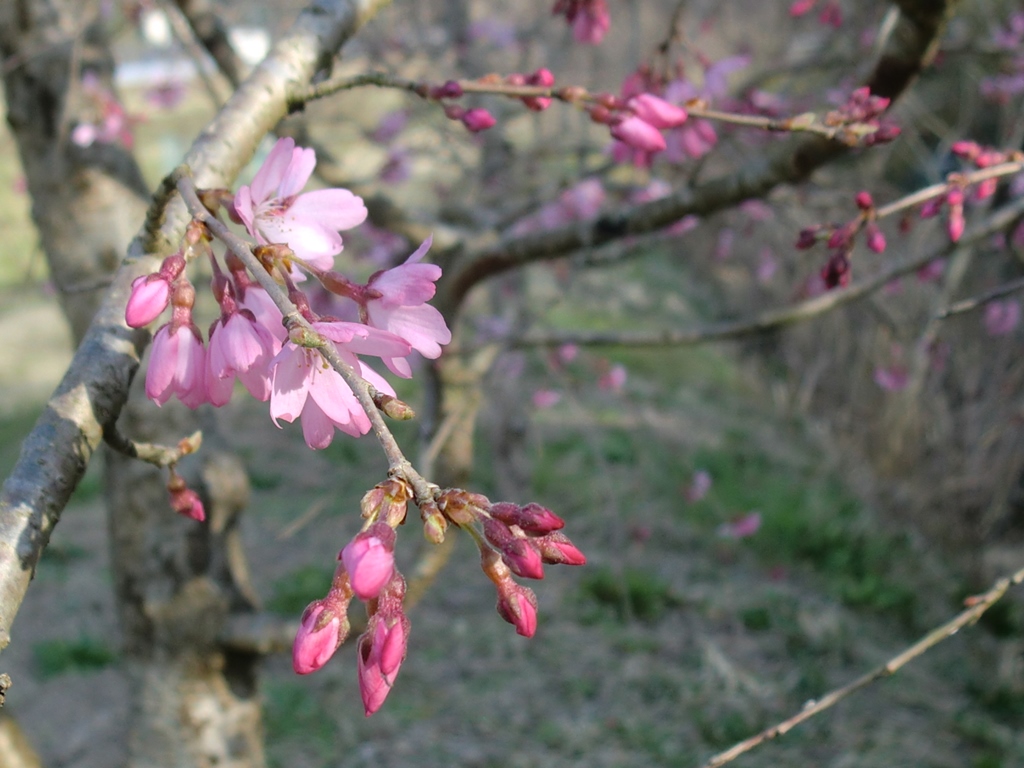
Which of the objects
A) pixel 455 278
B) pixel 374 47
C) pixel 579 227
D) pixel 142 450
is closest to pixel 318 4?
pixel 142 450

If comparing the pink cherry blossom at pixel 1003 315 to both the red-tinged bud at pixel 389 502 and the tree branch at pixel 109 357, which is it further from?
the red-tinged bud at pixel 389 502

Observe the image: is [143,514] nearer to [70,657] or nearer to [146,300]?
[70,657]

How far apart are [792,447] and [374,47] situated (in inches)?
147

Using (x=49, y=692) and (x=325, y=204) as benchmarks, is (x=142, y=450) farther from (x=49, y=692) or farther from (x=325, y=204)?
(x=49, y=692)

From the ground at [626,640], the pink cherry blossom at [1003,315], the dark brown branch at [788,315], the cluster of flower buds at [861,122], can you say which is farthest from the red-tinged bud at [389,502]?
the pink cherry blossom at [1003,315]

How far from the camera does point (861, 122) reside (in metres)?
1.24

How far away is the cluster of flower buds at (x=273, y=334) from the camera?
2.54ft

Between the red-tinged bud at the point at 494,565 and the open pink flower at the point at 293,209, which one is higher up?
the open pink flower at the point at 293,209

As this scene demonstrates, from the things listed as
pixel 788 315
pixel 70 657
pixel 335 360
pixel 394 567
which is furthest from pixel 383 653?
pixel 70 657

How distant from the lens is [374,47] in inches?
163

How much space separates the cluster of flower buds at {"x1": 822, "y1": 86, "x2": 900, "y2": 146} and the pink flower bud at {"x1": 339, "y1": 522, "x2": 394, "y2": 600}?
0.87m

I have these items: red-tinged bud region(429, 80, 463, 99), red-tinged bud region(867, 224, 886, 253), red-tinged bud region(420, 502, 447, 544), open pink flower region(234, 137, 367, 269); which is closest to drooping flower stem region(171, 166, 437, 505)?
red-tinged bud region(420, 502, 447, 544)

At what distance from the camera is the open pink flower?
2.93 ft

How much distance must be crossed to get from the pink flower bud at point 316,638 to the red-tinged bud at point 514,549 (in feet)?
0.45
